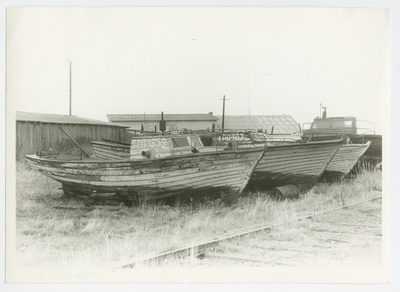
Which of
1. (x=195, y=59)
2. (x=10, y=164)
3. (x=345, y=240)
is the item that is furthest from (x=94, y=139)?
(x=345, y=240)

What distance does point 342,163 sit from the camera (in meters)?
9.73

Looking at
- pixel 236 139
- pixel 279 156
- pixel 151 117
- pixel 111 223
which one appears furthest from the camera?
pixel 279 156

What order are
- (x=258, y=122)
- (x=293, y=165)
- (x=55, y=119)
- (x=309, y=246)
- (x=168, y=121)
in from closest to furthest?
(x=309, y=246) < (x=55, y=119) < (x=168, y=121) < (x=258, y=122) < (x=293, y=165)

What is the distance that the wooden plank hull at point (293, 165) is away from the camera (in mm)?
8461

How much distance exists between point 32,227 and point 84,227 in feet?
2.24

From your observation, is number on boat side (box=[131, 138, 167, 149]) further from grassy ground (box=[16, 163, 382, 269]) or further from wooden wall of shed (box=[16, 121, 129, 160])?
grassy ground (box=[16, 163, 382, 269])

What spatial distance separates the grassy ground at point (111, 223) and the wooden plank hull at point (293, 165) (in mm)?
695

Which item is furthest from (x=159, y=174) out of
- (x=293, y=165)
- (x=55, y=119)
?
(x=293, y=165)

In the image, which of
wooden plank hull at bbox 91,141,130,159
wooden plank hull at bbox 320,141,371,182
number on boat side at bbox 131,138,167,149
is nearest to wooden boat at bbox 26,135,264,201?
number on boat side at bbox 131,138,167,149

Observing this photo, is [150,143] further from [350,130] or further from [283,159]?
[350,130]

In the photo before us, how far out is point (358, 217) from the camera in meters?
7.36

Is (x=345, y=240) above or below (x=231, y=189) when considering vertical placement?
below

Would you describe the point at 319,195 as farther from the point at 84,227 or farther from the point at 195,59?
the point at 84,227

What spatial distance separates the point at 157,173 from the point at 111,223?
1.08 metres
